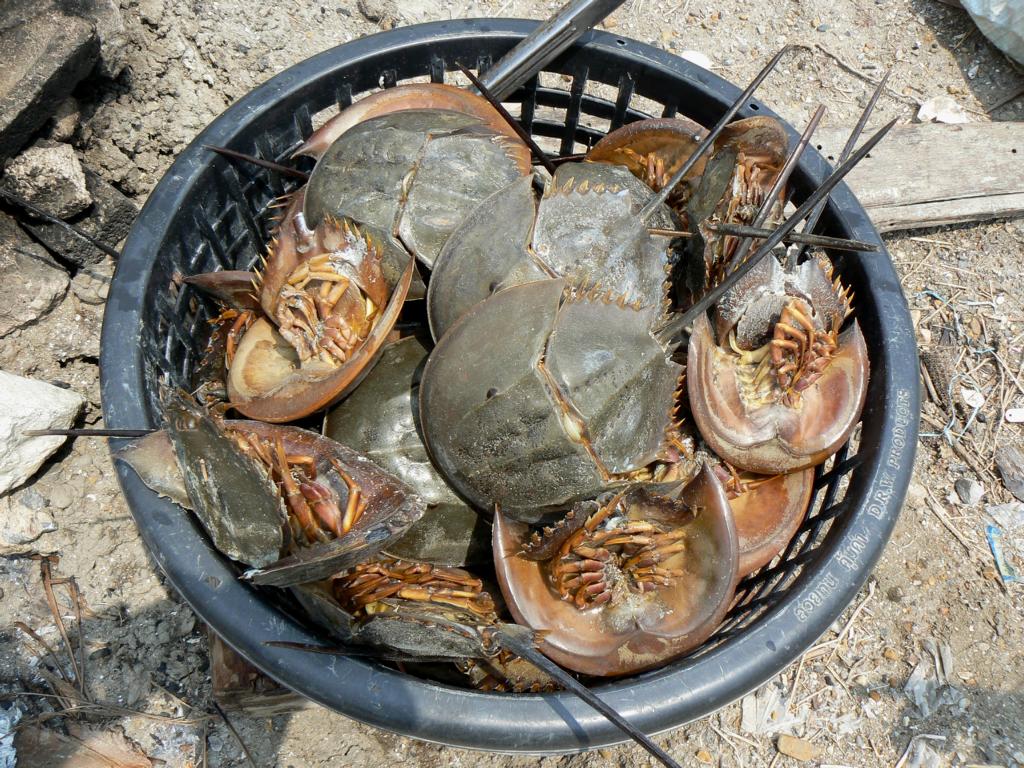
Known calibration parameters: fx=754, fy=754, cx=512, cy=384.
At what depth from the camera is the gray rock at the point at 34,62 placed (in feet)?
8.14

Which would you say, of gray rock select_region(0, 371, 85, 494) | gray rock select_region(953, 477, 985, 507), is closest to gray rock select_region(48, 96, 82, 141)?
gray rock select_region(0, 371, 85, 494)

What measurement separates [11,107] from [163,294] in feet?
3.13

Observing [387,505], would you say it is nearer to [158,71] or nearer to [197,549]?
[197,549]

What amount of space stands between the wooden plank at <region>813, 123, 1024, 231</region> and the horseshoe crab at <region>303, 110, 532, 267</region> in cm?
167

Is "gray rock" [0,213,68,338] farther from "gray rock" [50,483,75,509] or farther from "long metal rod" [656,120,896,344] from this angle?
"long metal rod" [656,120,896,344]

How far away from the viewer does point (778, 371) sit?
2.23 meters

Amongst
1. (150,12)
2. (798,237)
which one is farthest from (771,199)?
(150,12)

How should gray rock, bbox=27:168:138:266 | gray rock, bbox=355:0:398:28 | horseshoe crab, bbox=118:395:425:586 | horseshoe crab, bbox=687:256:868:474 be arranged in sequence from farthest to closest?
1. gray rock, bbox=355:0:398:28
2. gray rock, bbox=27:168:138:266
3. horseshoe crab, bbox=687:256:868:474
4. horseshoe crab, bbox=118:395:425:586

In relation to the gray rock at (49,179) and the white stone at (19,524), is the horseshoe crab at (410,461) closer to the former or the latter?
the white stone at (19,524)

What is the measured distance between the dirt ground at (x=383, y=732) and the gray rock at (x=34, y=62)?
0.29 m

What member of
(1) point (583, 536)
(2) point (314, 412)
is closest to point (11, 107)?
(2) point (314, 412)

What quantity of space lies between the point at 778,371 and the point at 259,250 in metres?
1.83

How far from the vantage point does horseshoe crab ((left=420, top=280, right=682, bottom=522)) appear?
184 cm

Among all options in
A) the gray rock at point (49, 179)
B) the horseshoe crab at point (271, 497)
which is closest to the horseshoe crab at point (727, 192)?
the horseshoe crab at point (271, 497)
